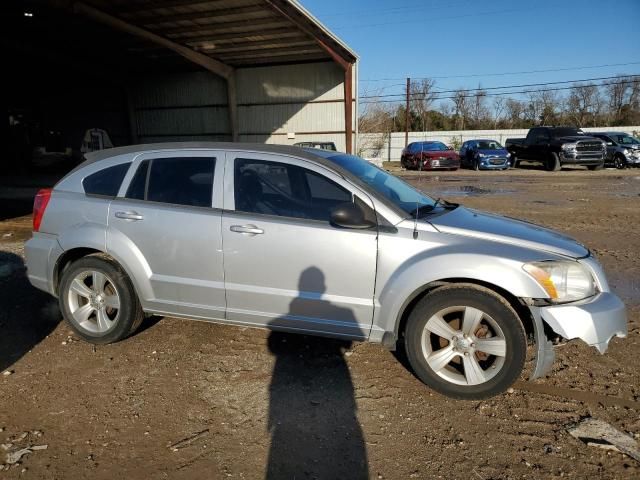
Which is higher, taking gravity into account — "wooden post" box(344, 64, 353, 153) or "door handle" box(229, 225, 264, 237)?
"wooden post" box(344, 64, 353, 153)

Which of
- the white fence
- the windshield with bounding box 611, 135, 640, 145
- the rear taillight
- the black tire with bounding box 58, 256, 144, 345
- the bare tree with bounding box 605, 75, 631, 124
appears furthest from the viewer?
the bare tree with bounding box 605, 75, 631, 124

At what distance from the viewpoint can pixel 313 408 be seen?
3.03m

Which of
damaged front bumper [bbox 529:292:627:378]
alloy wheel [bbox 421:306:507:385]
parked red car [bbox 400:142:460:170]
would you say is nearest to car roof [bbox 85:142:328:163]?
alloy wheel [bbox 421:306:507:385]

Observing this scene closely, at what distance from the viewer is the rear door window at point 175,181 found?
11.9 feet

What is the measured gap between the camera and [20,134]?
25.5 meters

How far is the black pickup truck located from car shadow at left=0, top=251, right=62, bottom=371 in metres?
24.4

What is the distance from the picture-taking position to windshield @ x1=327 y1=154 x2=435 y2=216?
11.6 feet

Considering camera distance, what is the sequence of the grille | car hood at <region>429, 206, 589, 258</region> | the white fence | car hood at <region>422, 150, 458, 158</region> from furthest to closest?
1. the white fence
2. car hood at <region>422, 150, 458, 158</region>
3. the grille
4. car hood at <region>429, 206, 589, 258</region>

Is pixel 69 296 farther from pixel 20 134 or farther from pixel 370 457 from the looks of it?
pixel 20 134

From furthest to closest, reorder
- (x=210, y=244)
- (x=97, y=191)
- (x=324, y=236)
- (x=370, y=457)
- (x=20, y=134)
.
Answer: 1. (x=20, y=134)
2. (x=97, y=191)
3. (x=210, y=244)
4. (x=324, y=236)
5. (x=370, y=457)

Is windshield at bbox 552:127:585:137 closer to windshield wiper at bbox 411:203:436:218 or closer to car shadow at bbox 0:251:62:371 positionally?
windshield wiper at bbox 411:203:436:218

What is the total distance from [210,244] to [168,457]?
151 centimetres

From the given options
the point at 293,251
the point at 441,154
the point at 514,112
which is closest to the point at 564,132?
the point at 441,154

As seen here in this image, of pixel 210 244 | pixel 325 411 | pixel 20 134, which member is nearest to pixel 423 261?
pixel 325 411
